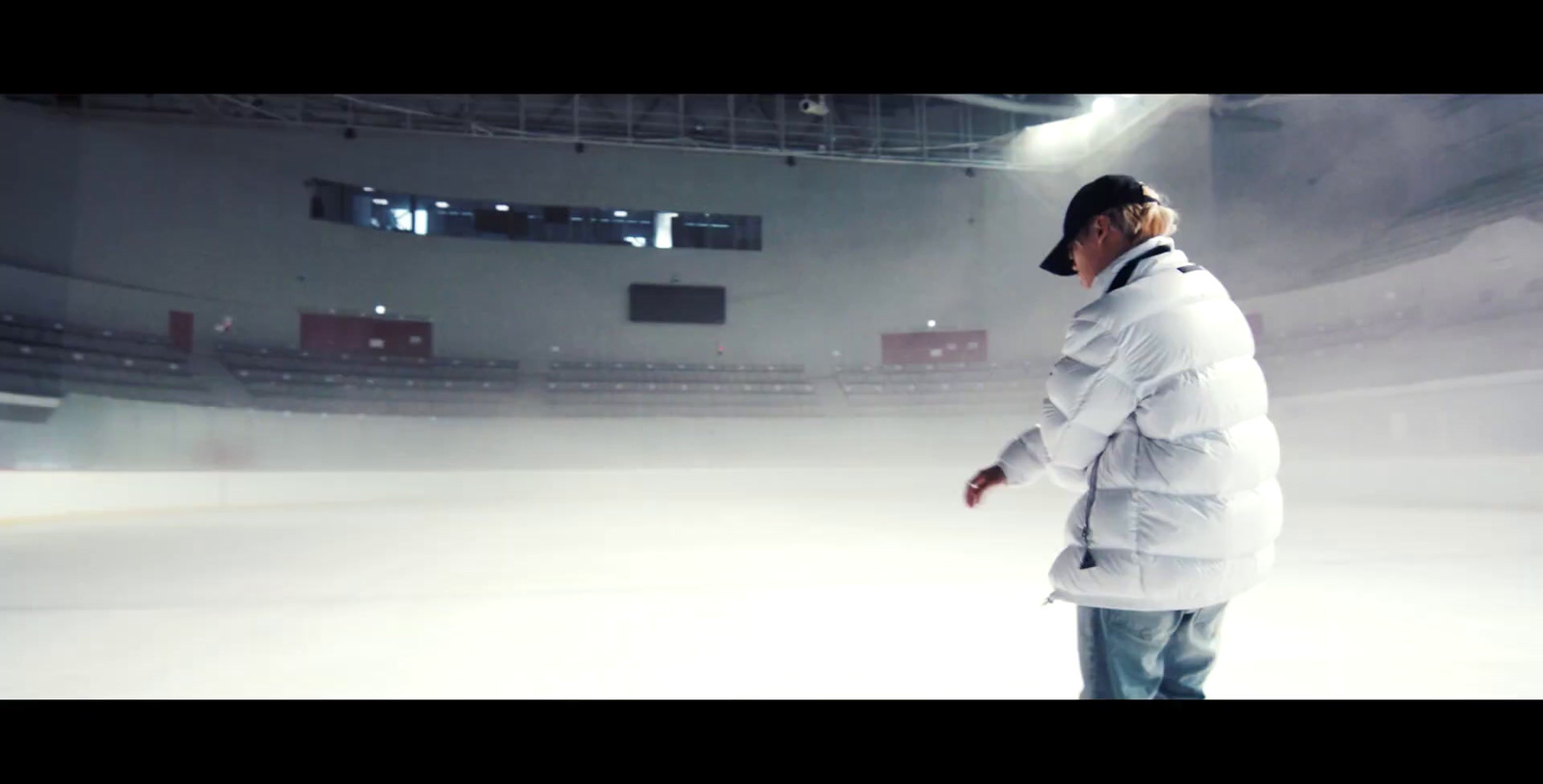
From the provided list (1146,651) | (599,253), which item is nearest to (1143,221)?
(1146,651)

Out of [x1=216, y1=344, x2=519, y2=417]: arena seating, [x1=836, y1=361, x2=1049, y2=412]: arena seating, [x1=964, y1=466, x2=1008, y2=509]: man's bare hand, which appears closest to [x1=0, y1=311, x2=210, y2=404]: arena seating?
[x1=216, y1=344, x2=519, y2=417]: arena seating

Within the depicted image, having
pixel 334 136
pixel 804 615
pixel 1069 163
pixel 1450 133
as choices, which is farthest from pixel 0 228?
pixel 1450 133

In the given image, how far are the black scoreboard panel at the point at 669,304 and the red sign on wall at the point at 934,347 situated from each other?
2313 millimetres

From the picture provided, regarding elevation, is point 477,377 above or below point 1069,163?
below

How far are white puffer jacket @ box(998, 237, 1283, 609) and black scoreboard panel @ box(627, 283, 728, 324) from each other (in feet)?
34.1

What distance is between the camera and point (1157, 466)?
0.98 metres

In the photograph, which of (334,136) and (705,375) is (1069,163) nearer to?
(705,375)

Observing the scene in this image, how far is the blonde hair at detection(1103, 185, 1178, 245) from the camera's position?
1064 mm

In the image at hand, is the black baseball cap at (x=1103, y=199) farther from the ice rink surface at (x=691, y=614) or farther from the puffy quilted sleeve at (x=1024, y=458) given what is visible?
the ice rink surface at (x=691, y=614)

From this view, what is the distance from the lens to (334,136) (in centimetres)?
1004

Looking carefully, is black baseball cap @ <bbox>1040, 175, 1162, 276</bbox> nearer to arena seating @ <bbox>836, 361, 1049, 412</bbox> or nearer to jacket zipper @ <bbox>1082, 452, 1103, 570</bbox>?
jacket zipper @ <bbox>1082, 452, 1103, 570</bbox>

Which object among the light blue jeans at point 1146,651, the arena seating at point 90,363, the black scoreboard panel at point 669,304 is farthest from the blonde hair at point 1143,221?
the black scoreboard panel at point 669,304

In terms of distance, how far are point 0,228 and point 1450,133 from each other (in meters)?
12.5

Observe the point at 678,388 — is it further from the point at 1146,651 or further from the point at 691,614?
the point at 1146,651
